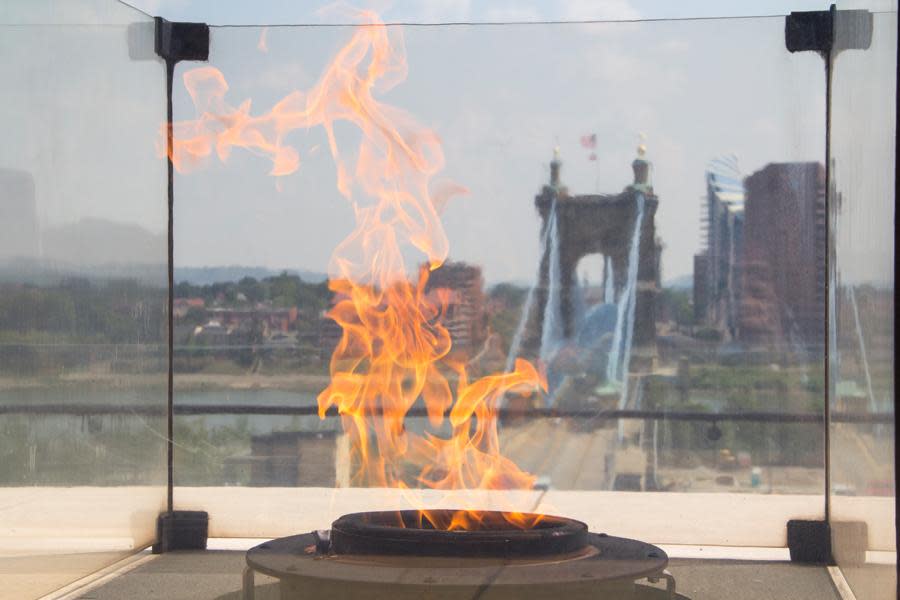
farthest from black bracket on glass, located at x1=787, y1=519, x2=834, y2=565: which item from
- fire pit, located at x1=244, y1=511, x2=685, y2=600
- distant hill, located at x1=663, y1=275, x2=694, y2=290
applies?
fire pit, located at x1=244, y1=511, x2=685, y2=600

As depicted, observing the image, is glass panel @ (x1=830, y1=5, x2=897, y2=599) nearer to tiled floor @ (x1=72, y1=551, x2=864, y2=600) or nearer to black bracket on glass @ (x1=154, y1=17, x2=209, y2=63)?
tiled floor @ (x1=72, y1=551, x2=864, y2=600)

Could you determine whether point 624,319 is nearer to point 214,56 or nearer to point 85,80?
point 214,56

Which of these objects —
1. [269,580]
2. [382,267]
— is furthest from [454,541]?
[382,267]

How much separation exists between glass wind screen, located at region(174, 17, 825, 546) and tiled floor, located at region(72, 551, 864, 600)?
0.64 ft

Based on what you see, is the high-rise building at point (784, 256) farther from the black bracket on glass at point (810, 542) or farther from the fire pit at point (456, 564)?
the fire pit at point (456, 564)

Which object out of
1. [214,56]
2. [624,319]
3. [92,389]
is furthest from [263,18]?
[624,319]

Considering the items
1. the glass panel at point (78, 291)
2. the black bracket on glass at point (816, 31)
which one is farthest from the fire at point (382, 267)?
the black bracket on glass at point (816, 31)

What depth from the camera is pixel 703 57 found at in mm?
3402

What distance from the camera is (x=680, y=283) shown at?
11.6 feet

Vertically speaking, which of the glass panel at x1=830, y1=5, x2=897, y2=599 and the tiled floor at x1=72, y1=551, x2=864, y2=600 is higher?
the glass panel at x1=830, y1=5, x2=897, y2=599

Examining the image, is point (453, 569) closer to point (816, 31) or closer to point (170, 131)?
point (170, 131)

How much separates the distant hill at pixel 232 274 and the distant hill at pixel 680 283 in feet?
3.88

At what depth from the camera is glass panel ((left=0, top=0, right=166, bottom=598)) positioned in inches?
103

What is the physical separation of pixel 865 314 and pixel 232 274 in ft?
6.73
